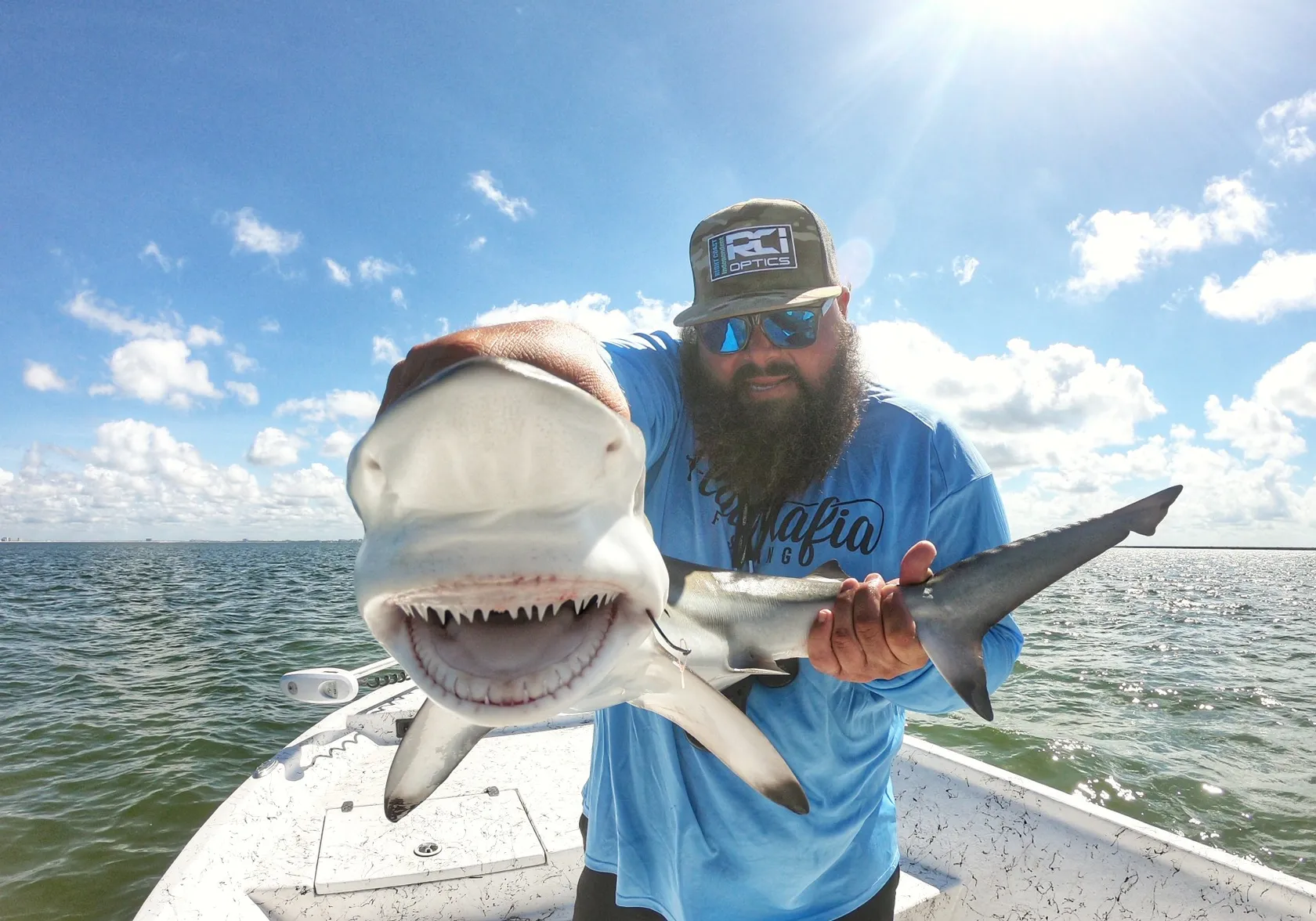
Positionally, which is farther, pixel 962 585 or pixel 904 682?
pixel 904 682

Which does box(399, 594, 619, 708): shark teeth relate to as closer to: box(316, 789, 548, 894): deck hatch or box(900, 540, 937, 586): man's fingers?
box(900, 540, 937, 586): man's fingers

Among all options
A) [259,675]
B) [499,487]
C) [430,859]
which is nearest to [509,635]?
[499,487]

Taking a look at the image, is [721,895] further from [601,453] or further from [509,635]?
[601,453]

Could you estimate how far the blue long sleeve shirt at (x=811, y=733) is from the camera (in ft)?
6.34

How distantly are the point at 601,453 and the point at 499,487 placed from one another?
0.15 metres

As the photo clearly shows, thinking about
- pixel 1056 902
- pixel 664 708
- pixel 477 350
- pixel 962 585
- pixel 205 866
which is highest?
pixel 477 350

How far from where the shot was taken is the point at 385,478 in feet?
3.15

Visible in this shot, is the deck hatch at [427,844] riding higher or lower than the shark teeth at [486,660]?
lower

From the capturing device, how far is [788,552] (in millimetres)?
2139

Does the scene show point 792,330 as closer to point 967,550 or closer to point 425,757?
point 967,550

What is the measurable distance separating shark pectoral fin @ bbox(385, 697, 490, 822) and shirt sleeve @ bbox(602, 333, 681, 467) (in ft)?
3.01

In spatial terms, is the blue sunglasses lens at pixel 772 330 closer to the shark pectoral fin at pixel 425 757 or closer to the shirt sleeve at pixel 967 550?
the shirt sleeve at pixel 967 550

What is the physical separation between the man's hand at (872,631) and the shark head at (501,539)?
72cm

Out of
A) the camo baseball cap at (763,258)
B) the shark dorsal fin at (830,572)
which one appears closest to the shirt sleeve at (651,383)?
the camo baseball cap at (763,258)
